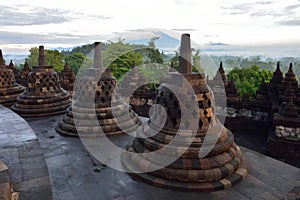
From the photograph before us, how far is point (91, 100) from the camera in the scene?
10.5 m

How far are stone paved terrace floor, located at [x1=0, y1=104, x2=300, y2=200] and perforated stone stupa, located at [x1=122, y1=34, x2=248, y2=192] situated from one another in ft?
0.74

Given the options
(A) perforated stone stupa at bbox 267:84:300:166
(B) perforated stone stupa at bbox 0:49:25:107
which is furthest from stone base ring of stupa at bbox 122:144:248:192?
(B) perforated stone stupa at bbox 0:49:25:107

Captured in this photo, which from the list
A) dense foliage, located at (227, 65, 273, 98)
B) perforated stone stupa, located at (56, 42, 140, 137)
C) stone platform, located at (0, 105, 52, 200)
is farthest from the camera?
dense foliage, located at (227, 65, 273, 98)

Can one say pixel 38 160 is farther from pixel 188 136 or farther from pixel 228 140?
pixel 228 140

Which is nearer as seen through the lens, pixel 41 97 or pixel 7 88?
pixel 41 97

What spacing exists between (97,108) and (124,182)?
4.49 metres

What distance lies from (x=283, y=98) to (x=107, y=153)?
1148 cm

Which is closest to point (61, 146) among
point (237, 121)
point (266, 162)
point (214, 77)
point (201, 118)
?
point (201, 118)

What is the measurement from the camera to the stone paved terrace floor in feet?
19.4

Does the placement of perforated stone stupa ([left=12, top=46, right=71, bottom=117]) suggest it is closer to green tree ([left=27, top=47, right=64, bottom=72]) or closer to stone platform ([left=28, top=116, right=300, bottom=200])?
stone platform ([left=28, top=116, right=300, bottom=200])

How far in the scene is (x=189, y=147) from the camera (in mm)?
6457

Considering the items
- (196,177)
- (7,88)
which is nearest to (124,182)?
(196,177)

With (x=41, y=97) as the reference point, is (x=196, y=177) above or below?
below

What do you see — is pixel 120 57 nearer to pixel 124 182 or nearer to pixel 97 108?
pixel 97 108
